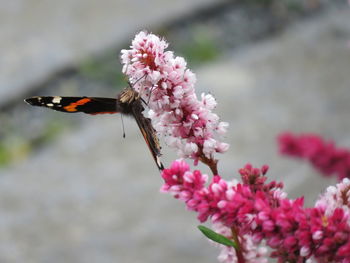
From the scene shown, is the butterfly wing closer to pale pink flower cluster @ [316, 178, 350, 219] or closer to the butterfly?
the butterfly

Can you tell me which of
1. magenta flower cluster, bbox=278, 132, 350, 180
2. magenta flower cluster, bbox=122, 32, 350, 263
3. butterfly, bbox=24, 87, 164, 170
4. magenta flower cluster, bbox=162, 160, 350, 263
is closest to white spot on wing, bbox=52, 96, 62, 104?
butterfly, bbox=24, 87, 164, 170

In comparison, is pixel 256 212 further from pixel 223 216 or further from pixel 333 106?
pixel 333 106

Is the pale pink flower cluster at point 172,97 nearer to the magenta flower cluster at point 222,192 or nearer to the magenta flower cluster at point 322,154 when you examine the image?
the magenta flower cluster at point 222,192

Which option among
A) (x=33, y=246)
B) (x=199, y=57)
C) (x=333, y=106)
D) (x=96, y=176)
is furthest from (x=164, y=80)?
(x=199, y=57)

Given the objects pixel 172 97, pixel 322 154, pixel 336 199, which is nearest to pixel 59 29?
pixel 322 154

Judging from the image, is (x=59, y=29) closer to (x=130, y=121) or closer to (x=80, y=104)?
(x=130, y=121)

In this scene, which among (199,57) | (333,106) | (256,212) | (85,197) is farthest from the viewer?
(199,57)
